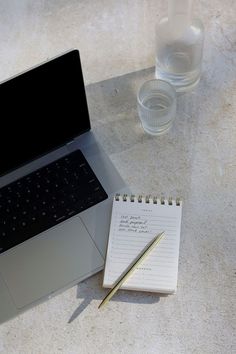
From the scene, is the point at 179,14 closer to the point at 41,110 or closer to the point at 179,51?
the point at 179,51

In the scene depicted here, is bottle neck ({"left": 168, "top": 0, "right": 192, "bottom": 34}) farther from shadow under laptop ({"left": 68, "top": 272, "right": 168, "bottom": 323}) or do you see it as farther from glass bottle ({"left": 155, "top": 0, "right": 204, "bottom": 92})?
shadow under laptop ({"left": 68, "top": 272, "right": 168, "bottom": 323})

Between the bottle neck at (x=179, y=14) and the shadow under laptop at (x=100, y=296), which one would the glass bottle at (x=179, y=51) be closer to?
the bottle neck at (x=179, y=14)

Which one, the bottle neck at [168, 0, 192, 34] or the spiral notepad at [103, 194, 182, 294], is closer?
the spiral notepad at [103, 194, 182, 294]

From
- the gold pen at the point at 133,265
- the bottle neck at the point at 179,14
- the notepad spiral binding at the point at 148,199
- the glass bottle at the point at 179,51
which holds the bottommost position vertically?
the gold pen at the point at 133,265

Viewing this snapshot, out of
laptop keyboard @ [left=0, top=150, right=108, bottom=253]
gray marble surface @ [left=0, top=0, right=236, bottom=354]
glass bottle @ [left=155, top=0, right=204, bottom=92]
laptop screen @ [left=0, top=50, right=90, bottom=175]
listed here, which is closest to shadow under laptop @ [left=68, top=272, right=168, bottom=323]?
gray marble surface @ [left=0, top=0, right=236, bottom=354]

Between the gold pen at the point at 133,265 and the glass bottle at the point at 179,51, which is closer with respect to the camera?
the gold pen at the point at 133,265

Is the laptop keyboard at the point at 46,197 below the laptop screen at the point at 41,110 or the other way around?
below

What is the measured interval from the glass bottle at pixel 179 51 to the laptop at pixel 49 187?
183 millimetres

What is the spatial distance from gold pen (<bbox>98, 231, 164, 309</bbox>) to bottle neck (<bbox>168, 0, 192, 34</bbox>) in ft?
1.26

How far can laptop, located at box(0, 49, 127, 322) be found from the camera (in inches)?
34.1

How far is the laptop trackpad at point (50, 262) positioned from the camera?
87cm

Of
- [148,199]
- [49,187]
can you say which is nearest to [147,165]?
[148,199]

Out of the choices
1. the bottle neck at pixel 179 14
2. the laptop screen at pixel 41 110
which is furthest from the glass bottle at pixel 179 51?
the laptop screen at pixel 41 110

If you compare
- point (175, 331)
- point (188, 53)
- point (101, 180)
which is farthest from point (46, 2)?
point (175, 331)
